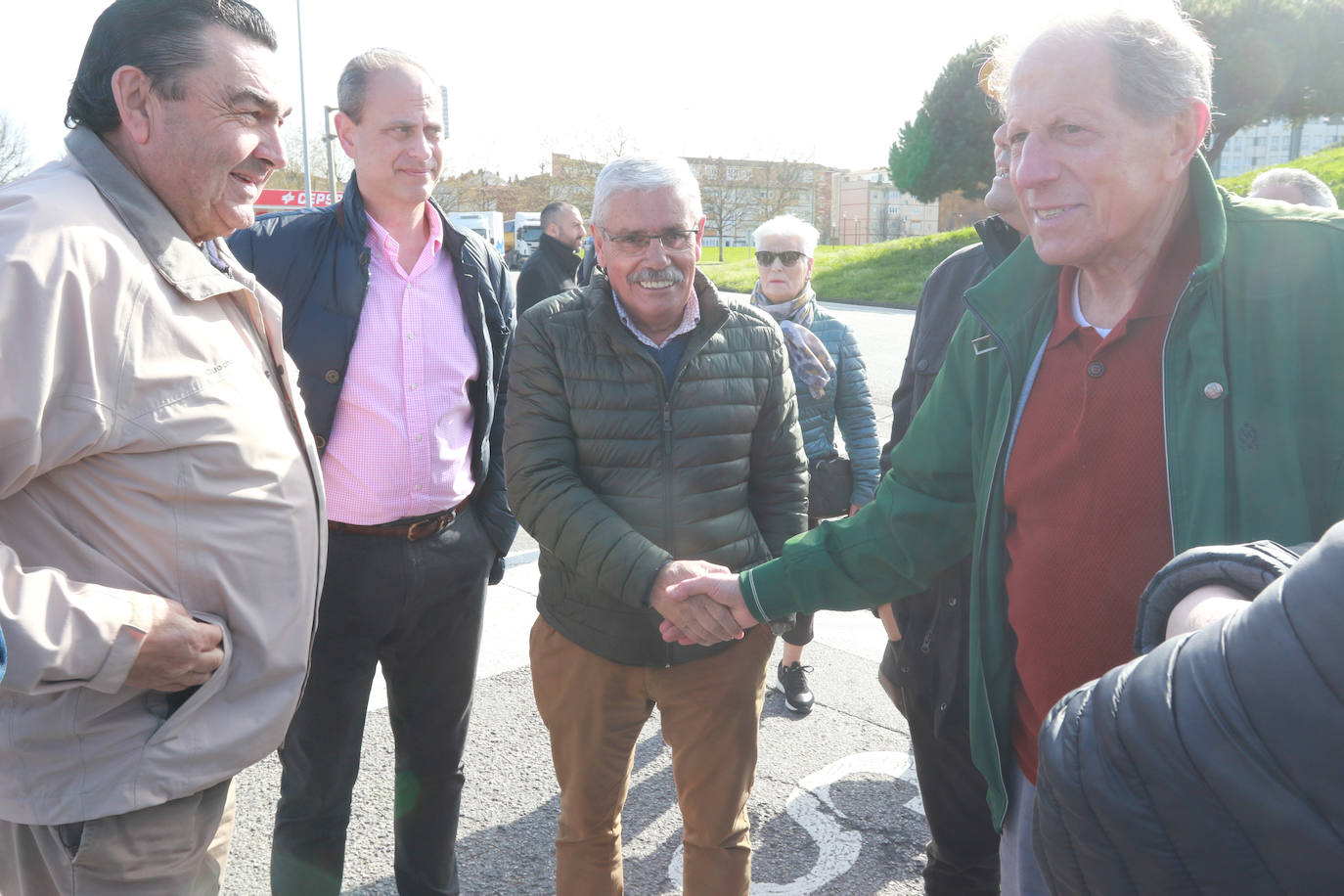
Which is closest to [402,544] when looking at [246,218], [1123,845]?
[246,218]

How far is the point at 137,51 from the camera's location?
5.61ft

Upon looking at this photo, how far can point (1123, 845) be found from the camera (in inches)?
30.5

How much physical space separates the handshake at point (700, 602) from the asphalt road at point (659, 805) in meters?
1.24

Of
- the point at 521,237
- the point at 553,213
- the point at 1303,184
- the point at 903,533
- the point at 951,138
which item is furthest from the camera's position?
the point at 521,237

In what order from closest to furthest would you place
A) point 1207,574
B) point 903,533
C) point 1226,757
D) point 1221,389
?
point 1226,757 → point 1207,574 → point 1221,389 → point 903,533

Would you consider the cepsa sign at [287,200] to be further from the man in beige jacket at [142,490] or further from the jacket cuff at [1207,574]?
the jacket cuff at [1207,574]

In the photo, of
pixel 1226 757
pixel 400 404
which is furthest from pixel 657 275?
pixel 1226 757

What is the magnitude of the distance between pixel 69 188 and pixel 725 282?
30.6 meters

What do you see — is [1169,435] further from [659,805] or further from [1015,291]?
[659,805]

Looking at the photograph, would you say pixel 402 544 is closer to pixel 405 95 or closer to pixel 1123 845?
pixel 405 95

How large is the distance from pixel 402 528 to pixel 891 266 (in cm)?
2959

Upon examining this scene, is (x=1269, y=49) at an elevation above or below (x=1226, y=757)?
above

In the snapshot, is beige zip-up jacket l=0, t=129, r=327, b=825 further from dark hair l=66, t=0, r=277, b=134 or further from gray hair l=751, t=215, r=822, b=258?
gray hair l=751, t=215, r=822, b=258

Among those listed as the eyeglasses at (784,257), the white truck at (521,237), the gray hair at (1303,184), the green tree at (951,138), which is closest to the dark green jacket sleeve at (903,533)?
the eyeglasses at (784,257)
